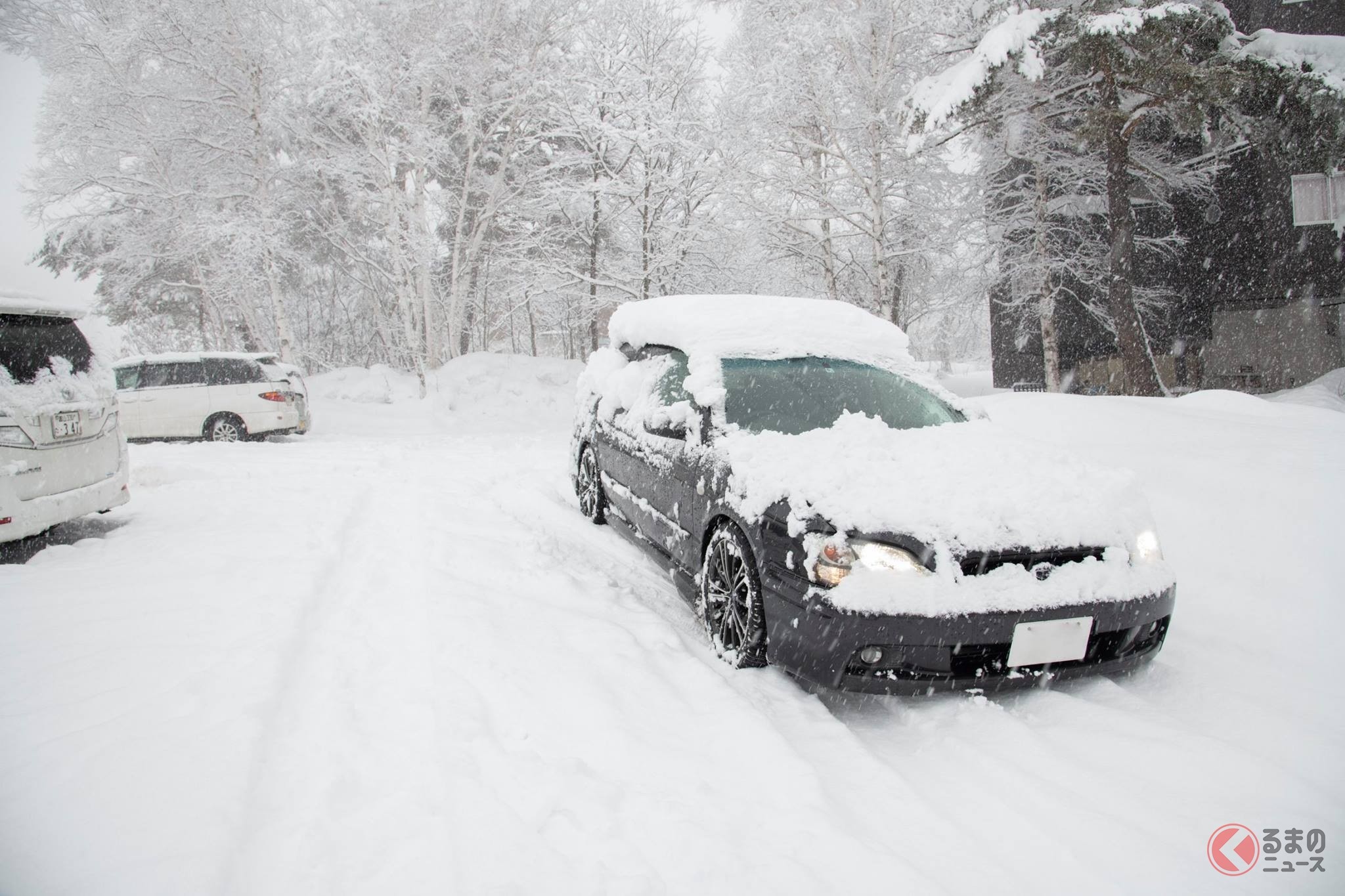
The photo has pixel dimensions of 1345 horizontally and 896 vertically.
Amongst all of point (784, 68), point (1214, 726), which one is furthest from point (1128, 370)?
point (1214, 726)

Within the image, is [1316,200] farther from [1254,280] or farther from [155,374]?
[155,374]

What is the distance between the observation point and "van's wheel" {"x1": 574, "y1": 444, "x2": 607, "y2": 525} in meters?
5.54

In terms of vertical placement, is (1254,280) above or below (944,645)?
above

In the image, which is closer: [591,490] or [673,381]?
[673,381]

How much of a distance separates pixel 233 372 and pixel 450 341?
279 inches

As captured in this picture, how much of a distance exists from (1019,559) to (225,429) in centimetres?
1281

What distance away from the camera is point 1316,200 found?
50.9 ft

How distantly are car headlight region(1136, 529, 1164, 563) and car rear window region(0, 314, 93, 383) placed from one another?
6.60m

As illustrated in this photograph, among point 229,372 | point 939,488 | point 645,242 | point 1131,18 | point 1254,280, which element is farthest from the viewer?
point 1254,280

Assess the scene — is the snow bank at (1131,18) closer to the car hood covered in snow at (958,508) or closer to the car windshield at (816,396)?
the car windshield at (816,396)

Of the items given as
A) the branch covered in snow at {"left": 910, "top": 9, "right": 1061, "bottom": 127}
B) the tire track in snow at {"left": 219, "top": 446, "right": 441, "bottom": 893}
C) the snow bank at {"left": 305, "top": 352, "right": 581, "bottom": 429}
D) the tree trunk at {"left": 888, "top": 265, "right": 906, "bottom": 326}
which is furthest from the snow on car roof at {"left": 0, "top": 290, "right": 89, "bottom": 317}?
the tree trunk at {"left": 888, "top": 265, "right": 906, "bottom": 326}

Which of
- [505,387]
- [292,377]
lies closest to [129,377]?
[292,377]

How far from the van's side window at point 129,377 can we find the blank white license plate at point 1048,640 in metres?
13.9

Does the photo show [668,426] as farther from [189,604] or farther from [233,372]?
[233,372]
